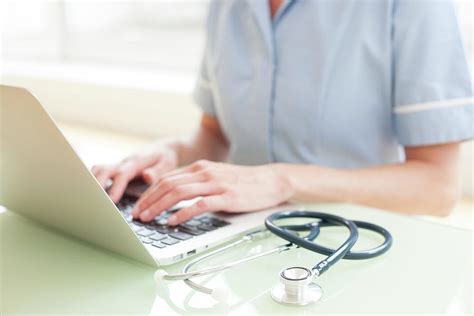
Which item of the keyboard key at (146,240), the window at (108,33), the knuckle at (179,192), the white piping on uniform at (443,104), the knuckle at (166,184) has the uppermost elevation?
the white piping on uniform at (443,104)

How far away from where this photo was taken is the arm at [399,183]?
0.93m

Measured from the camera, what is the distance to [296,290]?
0.57 metres

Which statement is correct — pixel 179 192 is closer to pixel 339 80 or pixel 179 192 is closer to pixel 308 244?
pixel 308 244

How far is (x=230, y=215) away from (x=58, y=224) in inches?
9.0

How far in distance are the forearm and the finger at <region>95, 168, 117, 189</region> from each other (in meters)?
0.26

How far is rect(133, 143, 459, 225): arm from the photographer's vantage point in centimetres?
82

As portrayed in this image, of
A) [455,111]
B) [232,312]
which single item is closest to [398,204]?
[455,111]

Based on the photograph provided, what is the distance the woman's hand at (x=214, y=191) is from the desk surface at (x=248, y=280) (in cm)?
10

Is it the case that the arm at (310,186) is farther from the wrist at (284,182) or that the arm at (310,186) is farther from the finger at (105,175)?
the finger at (105,175)

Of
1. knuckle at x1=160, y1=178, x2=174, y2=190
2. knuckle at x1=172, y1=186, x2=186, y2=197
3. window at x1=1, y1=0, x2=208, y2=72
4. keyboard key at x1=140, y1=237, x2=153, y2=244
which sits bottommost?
window at x1=1, y1=0, x2=208, y2=72

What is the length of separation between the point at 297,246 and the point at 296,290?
0.13 meters

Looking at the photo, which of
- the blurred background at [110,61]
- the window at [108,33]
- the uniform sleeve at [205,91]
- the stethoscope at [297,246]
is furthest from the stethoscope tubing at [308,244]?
the window at [108,33]

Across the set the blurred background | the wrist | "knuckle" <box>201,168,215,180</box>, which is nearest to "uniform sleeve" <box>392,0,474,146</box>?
the wrist

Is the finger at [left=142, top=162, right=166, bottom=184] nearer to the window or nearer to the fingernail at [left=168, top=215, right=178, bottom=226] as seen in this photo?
the fingernail at [left=168, top=215, right=178, bottom=226]
